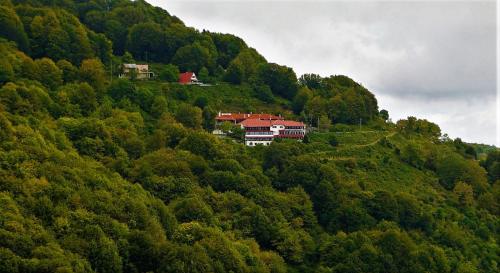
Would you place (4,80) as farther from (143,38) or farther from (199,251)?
(143,38)

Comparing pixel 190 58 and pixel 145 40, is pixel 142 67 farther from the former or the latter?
pixel 190 58

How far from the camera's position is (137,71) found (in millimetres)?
96375

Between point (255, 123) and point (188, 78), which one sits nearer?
point (255, 123)

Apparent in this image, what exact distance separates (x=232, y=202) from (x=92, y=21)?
197 ft

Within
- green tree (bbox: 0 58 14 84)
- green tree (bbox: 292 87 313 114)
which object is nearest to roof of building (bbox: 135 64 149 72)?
green tree (bbox: 292 87 313 114)

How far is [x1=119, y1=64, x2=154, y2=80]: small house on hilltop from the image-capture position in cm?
9450

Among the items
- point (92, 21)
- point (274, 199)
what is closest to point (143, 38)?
point (92, 21)

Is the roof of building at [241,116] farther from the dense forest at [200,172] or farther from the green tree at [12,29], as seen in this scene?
the green tree at [12,29]

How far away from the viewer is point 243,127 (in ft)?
272

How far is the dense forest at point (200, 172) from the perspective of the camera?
45344 mm

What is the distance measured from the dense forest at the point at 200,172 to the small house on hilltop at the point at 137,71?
212 cm

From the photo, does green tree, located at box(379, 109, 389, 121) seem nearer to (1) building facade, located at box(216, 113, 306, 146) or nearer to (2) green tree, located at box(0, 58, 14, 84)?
(1) building facade, located at box(216, 113, 306, 146)

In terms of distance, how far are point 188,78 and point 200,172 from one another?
36.1 meters

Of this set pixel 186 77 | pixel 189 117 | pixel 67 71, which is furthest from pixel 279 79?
pixel 67 71
